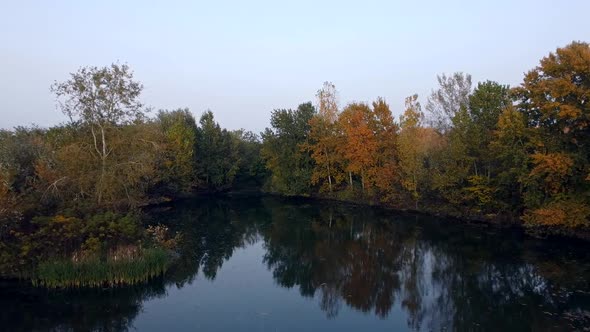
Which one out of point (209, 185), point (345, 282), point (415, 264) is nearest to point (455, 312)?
point (345, 282)

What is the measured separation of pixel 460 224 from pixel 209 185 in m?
31.6

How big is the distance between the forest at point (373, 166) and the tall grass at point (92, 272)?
0.32ft

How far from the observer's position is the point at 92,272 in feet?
50.5

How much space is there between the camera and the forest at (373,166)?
16828 mm

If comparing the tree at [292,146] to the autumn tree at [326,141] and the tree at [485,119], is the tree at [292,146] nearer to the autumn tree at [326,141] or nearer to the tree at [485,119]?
the autumn tree at [326,141]

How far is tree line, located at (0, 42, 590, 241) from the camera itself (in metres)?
20.9

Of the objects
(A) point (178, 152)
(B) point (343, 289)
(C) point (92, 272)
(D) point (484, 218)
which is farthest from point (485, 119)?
(A) point (178, 152)

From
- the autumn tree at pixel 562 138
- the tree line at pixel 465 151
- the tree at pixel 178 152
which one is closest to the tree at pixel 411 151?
the tree line at pixel 465 151

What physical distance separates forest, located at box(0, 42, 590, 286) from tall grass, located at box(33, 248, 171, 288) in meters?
0.10

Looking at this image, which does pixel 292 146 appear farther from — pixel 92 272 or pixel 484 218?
pixel 92 272

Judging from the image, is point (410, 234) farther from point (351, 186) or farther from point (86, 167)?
point (86, 167)

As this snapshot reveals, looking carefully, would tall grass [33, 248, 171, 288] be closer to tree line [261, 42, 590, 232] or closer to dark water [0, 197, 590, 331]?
dark water [0, 197, 590, 331]

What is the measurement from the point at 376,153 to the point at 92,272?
25.7 metres

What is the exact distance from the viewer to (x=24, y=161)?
20.8 metres
